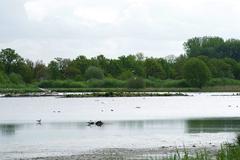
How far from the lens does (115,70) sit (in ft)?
633

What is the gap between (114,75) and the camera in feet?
630

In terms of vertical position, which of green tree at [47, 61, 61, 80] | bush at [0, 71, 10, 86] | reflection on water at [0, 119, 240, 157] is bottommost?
reflection on water at [0, 119, 240, 157]

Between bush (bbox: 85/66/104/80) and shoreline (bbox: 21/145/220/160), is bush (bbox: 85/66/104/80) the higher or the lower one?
the higher one

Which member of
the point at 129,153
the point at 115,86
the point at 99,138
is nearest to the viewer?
the point at 129,153

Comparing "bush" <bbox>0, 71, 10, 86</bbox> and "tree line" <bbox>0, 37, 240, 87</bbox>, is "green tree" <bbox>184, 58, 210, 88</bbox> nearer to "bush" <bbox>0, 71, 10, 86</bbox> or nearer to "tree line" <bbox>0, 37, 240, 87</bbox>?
"tree line" <bbox>0, 37, 240, 87</bbox>

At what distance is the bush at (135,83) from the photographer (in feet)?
549

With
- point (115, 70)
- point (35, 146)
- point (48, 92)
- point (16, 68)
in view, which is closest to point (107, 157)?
point (35, 146)

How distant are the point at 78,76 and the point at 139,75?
62.8ft

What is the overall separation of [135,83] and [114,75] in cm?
2569

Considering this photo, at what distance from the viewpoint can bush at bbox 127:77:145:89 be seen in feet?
549

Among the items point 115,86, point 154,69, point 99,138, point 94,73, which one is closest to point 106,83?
point 115,86

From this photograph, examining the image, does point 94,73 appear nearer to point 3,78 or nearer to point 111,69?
point 111,69

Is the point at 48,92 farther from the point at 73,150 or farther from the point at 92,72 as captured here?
the point at 73,150

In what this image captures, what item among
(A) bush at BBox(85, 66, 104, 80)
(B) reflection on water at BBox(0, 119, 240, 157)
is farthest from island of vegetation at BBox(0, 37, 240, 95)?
(B) reflection on water at BBox(0, 119, 240, 157)
